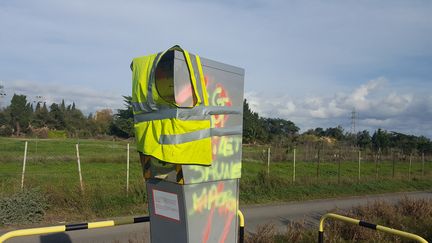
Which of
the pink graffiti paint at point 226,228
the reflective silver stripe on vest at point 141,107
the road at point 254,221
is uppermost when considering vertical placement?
the reflective silver stripe on vest at point 141,107

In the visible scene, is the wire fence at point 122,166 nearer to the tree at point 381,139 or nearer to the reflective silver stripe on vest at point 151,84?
the reflective silver stripe on vest at point 151,84

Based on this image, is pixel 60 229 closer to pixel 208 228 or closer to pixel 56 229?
pixel 56 229

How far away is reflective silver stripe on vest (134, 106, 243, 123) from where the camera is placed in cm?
327

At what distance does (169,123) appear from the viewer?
3262 mm

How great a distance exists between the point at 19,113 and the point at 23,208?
79521mm

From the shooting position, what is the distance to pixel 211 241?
3.64 metres

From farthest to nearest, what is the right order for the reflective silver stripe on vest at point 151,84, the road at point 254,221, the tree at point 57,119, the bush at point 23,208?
the tree at point 57,119 < the bush at point 23,208 < the road at point 254,221 < the reflective silver stripe on vest at point 151,84

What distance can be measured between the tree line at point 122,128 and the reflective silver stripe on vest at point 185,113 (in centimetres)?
5962

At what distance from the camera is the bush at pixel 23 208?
1000 cm

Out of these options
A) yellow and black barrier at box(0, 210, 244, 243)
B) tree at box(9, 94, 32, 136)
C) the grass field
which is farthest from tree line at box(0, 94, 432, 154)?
yellow and black barrier at box(0, 210, 244, 243)

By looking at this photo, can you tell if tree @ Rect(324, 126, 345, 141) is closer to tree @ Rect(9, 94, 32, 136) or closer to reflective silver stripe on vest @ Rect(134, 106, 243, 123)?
tree @ Rect(9, 94, 32, 136)

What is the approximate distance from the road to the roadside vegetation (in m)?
1.36

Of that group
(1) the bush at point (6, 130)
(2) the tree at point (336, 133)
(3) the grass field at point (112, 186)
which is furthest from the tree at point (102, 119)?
(3) the grass field at point (112, 186)

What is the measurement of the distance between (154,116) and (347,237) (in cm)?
526
